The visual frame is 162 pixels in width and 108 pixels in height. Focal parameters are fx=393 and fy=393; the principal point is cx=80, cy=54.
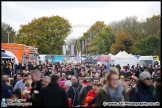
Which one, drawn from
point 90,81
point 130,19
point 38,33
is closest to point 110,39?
point 130,19

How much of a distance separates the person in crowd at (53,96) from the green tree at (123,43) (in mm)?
71370

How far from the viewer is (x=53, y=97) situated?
8.74 meters

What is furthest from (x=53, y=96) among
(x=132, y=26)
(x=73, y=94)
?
(x=132, y=26)

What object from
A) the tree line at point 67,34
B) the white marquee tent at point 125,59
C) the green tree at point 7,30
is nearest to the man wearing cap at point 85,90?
the white marquee tent at point 125,59

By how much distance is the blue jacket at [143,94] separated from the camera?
8.13m

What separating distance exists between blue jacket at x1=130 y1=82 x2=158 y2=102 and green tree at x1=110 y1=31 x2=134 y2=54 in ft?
235

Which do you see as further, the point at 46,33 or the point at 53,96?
the point at 46,33

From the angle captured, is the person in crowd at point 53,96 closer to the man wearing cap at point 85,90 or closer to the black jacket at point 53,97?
the black jacket at point 53,97

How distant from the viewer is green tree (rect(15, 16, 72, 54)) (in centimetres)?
8400

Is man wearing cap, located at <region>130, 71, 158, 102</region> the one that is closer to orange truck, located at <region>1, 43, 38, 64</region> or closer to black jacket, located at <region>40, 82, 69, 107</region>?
black jacket, located at <region>40, 82, 69, 107</region>

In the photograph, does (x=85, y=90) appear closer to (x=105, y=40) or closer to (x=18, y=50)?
(x=18, y=50)

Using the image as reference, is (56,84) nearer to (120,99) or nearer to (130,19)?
(120,99)

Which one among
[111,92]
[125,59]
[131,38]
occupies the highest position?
[131,38]

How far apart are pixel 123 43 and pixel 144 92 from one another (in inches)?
2929
